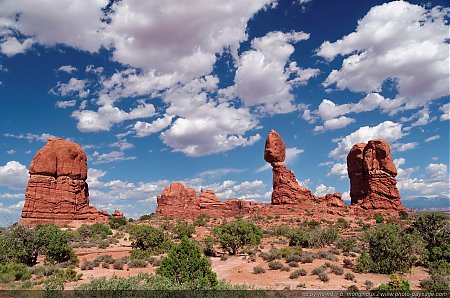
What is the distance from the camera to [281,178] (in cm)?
6775

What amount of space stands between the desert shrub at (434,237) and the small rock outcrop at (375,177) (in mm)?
35597

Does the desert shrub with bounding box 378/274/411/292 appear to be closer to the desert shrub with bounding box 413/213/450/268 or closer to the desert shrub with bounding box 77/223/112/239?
the desert shrub with bounding box 413/213/450/268

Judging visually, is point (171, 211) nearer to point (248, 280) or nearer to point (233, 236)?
point (233, 236)

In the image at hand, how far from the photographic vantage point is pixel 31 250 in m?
25.8

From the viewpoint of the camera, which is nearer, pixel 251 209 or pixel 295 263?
pixel 295 263

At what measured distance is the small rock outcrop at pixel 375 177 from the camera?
6397cm

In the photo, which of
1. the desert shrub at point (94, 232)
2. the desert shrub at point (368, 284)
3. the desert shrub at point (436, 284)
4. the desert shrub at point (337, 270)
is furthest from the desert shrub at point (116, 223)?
the desert shrub at point (436, 284)

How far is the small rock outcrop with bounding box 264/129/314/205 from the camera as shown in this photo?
66.6m

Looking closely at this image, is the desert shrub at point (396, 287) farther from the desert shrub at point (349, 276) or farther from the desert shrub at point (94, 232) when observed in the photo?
the desert shrub at point (94, 232)

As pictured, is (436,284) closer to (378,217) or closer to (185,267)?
(185,267)

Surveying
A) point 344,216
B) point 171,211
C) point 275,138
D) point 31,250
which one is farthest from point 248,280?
point 171,211

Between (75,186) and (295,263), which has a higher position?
(75,186)

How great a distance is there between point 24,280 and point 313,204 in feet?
178

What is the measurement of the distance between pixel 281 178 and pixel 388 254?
4606 cm
